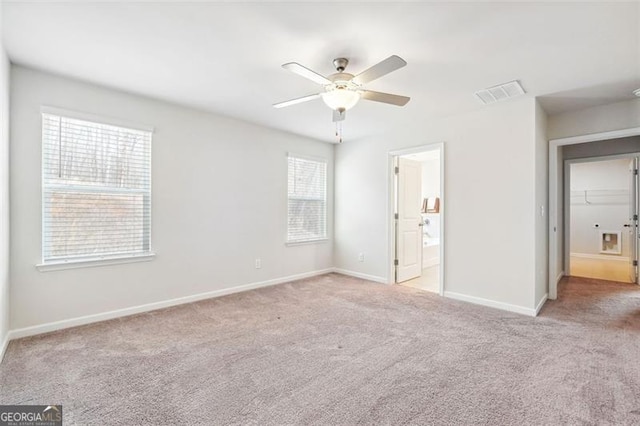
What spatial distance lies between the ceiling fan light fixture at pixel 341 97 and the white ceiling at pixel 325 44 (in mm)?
276

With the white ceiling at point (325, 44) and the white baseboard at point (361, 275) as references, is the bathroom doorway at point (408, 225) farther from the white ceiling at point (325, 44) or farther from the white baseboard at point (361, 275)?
the white ceiling at point (325, 44)

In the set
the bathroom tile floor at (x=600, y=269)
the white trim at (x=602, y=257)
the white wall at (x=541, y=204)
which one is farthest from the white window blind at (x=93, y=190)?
the white trim at (x=602, y=257)

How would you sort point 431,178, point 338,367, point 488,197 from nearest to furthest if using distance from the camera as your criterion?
point 338,367 → point 488,197 → point 431,178

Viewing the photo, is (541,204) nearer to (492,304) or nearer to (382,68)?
(492,304)

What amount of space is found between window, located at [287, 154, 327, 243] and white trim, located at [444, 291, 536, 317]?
7.88ft

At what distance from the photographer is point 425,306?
372cm

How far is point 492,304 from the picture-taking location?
367 cm

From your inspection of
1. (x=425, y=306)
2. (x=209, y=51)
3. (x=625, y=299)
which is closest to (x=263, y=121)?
(x=209, y=51)

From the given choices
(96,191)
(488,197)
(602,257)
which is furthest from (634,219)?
(96,191)

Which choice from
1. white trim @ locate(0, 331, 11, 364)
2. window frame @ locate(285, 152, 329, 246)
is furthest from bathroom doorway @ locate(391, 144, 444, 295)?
white trim @ locate(0, 331, 11, 364)

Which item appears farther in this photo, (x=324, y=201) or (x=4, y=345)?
(x=324, y=201)

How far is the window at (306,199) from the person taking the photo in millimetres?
5041

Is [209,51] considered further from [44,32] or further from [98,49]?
[44,32]

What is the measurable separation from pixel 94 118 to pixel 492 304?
16.3ft
